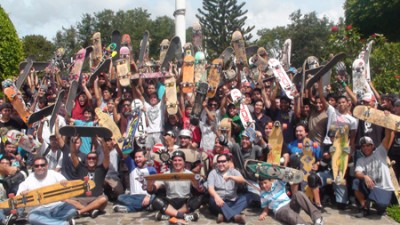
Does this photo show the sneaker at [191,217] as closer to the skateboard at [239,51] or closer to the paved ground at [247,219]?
the paved ground at [247,219]

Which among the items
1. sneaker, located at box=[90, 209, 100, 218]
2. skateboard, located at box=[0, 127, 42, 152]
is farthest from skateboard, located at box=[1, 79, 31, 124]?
sneaker, located at box=[90, 209, 100, 218]

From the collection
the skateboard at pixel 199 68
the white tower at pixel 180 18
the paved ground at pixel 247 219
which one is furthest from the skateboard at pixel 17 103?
the white tower at pixel 180 18

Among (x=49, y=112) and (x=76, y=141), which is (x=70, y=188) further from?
(x=49, y=112)

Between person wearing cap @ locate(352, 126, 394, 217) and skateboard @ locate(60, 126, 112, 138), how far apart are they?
3.54 meters

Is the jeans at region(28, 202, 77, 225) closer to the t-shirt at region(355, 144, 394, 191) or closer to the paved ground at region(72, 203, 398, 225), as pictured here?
the paved ground at region(72, 203, 398, 225)

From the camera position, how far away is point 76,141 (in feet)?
20.4

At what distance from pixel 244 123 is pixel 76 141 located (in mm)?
2536

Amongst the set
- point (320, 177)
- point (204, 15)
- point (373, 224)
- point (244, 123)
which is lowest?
point (373, 224)

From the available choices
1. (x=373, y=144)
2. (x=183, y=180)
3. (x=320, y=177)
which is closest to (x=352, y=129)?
(x=373, y=144)

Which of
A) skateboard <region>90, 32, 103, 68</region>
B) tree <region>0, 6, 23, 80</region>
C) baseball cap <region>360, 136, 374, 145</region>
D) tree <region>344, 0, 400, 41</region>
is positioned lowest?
baseball cap <region>360, 136, 374, 145</region>

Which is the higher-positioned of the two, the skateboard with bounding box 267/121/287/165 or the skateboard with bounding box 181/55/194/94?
the skateboard with bounding box 181/55/194/94

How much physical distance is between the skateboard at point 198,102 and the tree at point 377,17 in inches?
714

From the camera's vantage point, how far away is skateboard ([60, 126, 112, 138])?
6.00 m

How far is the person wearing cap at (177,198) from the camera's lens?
577 centimetres
